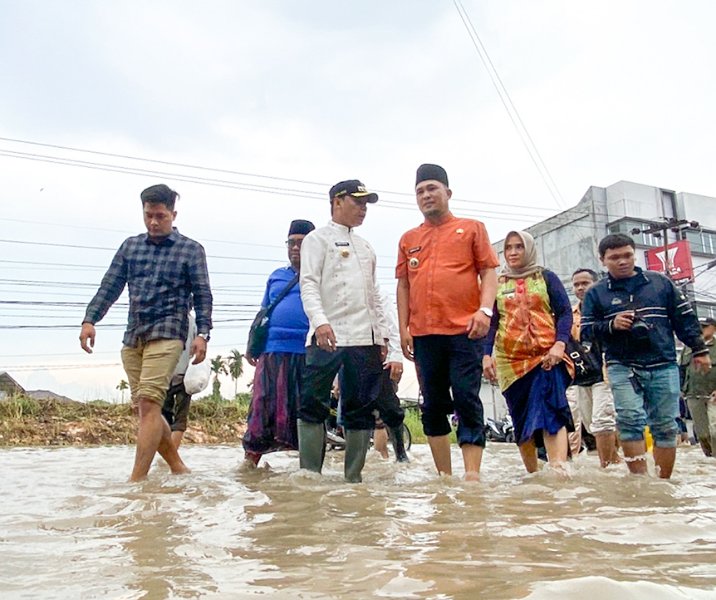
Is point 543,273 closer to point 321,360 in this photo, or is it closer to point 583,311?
point 583,311

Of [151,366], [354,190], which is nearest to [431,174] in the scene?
[354,190]

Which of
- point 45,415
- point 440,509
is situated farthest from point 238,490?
point 45,415

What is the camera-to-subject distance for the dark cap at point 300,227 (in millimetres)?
4934

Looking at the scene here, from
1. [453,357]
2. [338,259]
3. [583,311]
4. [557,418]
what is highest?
[338,259]

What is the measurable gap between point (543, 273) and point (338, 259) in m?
1.52

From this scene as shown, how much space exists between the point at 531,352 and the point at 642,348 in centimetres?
70

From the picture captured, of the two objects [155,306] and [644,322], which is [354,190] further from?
[644,322]

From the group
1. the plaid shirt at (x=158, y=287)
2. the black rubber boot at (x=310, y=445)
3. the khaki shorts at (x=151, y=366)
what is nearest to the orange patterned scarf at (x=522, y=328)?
the black rubber boot at (x=310, y=445)

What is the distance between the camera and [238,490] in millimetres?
3516

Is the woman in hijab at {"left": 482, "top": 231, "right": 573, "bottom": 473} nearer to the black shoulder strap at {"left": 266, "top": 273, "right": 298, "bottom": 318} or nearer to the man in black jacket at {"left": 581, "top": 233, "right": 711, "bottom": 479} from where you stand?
the man in black jacket at {"left": 581, "top": 233, "right": 711, "bottom": 479}

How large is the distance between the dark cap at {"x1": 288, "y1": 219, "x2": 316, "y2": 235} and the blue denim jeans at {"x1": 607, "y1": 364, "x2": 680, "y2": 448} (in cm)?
234

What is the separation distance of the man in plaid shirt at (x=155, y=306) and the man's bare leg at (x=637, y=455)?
277cm

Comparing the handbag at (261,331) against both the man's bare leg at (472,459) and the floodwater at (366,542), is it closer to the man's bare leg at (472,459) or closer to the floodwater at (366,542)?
the floodwater at (366,542)

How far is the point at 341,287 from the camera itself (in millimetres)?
3990
